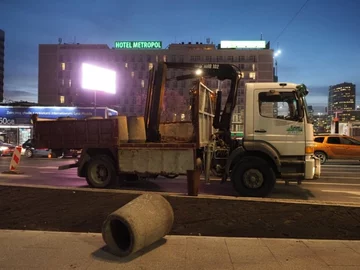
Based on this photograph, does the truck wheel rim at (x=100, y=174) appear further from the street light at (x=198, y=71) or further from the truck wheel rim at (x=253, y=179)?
the truck wheel rim at (x=253, y=179)

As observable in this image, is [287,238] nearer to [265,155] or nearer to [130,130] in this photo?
[265,155]

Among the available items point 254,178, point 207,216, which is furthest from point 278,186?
point 207,216

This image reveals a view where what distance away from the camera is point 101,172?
11.6 meters

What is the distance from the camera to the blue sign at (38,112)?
44.2m

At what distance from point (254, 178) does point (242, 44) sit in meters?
A: 107

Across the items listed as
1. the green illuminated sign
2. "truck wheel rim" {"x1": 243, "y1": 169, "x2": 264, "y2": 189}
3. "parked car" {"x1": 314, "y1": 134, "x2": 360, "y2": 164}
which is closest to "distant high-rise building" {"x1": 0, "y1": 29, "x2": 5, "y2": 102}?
the green illuminated sign

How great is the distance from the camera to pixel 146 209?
17.9 ft

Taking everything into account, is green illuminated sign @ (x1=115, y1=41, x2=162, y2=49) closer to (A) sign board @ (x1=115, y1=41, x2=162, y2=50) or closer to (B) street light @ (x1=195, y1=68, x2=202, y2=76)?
(A) sign board @ (x1=115, y1=41, x2=162, y2=50)

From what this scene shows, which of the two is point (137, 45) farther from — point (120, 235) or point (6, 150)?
point (120, 235)

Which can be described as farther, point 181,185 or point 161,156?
point 181,185

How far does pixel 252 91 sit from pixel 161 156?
3123 millimetres

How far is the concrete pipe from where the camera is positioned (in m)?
5.02

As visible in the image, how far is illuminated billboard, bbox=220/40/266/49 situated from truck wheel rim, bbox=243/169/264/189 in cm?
10487

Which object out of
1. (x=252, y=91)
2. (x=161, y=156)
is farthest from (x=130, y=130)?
(x=252, y=91)
